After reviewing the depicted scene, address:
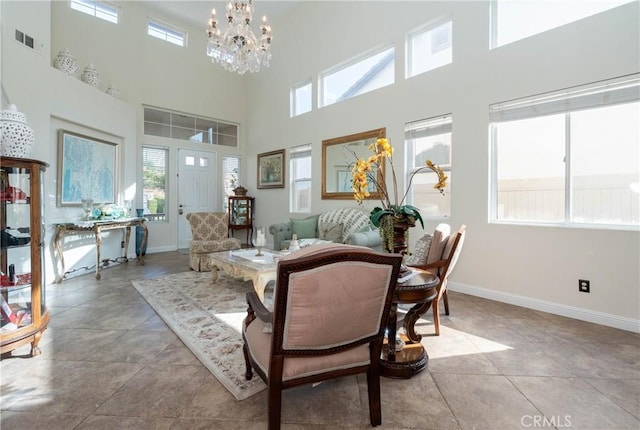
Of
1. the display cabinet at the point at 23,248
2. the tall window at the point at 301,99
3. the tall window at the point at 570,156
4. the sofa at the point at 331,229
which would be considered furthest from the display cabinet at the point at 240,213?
the tall window at the point at 570,156

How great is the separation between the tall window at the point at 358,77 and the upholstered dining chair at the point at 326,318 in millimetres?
4099

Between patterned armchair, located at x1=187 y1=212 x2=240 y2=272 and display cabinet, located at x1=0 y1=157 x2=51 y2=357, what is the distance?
2.35 meters

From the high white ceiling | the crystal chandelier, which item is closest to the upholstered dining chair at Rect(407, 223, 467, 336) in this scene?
the crystal chandelier

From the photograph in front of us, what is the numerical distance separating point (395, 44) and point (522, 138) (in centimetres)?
233

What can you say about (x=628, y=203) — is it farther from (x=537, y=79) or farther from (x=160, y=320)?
(x=160, y=320)

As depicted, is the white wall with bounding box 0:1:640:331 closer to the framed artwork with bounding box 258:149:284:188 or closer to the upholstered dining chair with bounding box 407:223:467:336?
the framed artwork with bounding box 258:149:284:188

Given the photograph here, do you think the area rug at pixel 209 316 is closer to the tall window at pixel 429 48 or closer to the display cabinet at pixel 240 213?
the display cabinet at pixel 240 213

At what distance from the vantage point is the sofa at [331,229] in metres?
4.46

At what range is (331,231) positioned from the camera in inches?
186

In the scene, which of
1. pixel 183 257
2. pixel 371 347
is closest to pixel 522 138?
pixel 371 347

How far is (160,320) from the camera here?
2.77 metres

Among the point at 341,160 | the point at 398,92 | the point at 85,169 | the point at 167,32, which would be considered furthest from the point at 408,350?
the point at 167,32

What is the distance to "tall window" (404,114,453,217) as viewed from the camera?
390 cm

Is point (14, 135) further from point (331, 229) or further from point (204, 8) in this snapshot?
point (204, 8)
